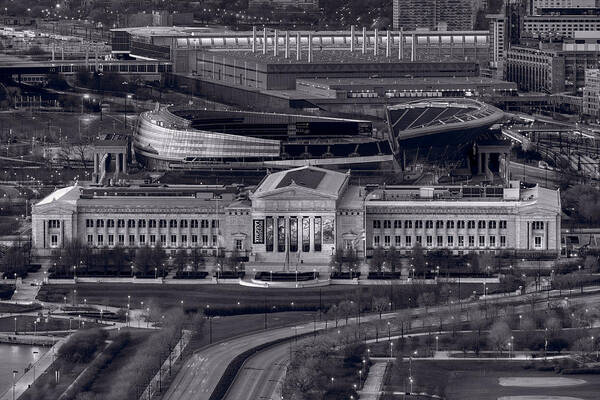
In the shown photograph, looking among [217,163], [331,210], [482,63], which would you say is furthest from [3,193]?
[482,63]

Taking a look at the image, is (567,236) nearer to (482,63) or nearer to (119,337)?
(119,337)

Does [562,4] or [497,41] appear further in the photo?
[562,4]

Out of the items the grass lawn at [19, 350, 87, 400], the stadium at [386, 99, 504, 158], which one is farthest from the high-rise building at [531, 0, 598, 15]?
the grass lawn at [19, 350, 87, 400]

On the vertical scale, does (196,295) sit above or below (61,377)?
above

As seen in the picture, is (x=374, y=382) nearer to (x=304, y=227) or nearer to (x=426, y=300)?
(x=426, y=300)

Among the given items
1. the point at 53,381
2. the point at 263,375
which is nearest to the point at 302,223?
the point at 263,375

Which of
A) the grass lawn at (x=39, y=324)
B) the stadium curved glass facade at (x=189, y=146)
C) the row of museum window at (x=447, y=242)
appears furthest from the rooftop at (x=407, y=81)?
the grass lawn at (x=39, y=324)

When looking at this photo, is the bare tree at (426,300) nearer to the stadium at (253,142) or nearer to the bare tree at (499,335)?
the bare tree at (499,335)
